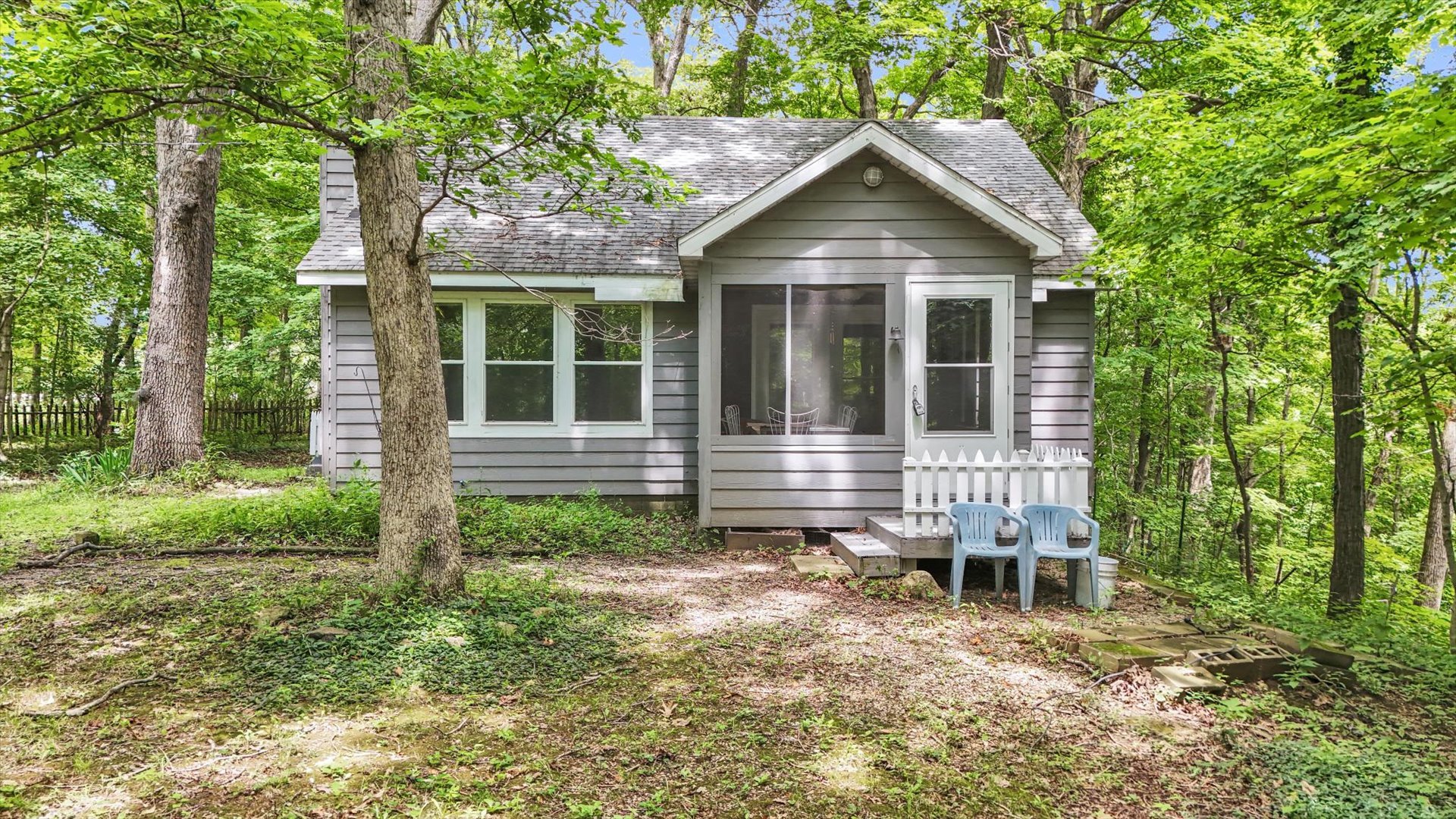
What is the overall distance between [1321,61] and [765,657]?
7.27 m

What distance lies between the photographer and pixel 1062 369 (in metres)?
9.66

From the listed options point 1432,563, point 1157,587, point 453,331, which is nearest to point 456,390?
point 453,331

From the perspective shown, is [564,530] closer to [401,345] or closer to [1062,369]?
[401,345]

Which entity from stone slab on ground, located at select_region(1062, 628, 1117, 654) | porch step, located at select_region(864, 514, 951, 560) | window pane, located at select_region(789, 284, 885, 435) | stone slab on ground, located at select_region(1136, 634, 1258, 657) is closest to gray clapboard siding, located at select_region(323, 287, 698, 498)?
window pane, located at select_region(789, 284, 885, 435)

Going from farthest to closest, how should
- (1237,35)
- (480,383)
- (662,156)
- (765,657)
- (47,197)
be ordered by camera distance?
(47,197), (662,156), (480,383), (1237,35), (765,657)

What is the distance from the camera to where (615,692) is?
4234 millimetres

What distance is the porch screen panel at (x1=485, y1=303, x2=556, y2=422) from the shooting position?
9.27m

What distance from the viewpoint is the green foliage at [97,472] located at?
10180mm

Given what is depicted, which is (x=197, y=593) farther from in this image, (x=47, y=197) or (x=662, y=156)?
(x=47, y=197)

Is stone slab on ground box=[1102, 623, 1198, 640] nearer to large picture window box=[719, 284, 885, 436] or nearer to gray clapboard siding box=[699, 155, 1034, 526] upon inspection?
gray clapboard siding box=[699, 155, 1034, 526]

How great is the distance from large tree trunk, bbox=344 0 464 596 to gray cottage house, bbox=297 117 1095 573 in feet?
8.82

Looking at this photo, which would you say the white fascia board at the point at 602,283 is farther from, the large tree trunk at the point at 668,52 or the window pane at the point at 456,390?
the large tree trunk at the point at 668,52

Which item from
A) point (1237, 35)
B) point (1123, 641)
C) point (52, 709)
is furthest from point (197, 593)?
point (1237, 35)

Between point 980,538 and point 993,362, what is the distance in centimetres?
230
